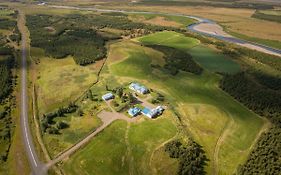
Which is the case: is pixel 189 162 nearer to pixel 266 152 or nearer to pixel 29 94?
pixel 266 152

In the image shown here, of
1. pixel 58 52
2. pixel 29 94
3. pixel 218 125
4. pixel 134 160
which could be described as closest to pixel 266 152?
pixel 218 125

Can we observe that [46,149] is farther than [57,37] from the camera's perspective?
No

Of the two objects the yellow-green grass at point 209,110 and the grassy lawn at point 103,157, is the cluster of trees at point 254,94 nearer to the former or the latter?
the yellow-green grass at point 209,110

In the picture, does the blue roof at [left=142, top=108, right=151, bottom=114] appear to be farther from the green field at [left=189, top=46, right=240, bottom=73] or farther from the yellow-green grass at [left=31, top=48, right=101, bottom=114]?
the green field at [left=189, top=46, right=240, bottom=73]

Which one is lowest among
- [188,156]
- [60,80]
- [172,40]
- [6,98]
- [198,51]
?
[172,40]

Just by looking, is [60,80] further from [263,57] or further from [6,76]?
[263,57]

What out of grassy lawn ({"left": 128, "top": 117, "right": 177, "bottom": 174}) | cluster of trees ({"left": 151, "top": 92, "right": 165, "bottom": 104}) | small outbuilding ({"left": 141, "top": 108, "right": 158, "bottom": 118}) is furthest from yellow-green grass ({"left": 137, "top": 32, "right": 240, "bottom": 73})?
grassy lawn ({"left": 128, "top": 117, "right": 177, "bottom": 174})

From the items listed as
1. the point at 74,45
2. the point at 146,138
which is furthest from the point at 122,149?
the point at 74,45
